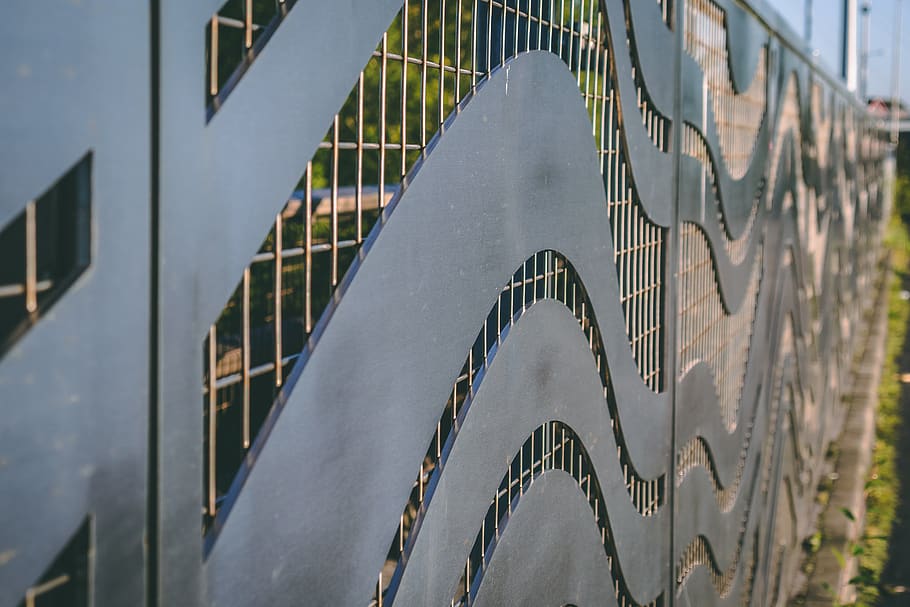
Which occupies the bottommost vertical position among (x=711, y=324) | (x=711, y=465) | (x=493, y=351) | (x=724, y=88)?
(x=711, y=465)

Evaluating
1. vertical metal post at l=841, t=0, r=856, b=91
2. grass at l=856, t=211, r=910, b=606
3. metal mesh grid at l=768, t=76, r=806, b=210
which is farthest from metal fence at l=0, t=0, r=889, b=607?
vertical metal post at l=841, t=0, r=856, b=91

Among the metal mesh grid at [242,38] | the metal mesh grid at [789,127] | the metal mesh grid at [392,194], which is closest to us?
the metal mesh grid at [242,38]

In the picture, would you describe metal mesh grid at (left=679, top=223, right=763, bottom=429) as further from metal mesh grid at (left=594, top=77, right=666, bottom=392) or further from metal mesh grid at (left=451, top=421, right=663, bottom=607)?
metal mesh grid at (left=451, top=421, right=663, bottom=607)

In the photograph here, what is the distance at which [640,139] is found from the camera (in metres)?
2.41

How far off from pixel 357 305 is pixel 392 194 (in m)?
0.18

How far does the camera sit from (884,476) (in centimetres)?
748

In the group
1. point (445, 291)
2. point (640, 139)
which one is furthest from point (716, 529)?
point (445, 291)

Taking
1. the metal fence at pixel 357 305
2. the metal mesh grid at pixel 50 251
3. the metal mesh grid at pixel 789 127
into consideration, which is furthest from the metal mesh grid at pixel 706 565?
the metal mesh grid at pixel 50 251

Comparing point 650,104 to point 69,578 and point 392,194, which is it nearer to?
point 392,194

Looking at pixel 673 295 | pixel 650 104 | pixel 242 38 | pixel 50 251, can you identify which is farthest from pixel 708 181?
pixel 50 251

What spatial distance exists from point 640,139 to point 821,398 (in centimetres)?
531

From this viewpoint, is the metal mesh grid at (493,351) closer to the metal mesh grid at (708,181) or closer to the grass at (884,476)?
the metal mesh grid at (708,181)

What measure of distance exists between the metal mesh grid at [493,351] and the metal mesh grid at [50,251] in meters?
0.60

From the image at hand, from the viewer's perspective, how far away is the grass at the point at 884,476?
5.71 meters
